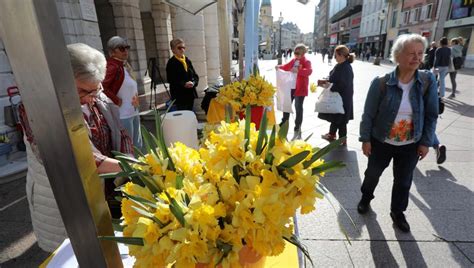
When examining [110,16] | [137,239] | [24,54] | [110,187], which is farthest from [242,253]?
[110,16]

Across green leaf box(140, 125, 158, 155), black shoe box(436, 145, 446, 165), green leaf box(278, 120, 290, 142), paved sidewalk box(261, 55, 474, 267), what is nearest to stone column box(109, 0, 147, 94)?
paved sidewalk box(261, 55, 474, 267)

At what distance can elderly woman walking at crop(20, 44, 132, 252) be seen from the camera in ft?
4.65

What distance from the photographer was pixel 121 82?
351cm

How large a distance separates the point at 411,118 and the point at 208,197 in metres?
2.37

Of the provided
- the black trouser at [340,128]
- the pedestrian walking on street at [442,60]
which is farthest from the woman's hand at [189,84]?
the pedestrian walking on street at [442,60]

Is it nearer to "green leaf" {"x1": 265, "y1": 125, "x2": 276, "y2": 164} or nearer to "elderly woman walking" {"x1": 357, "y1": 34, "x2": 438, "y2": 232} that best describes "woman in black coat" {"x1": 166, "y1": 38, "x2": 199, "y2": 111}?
"elderly woman walking" {"x1": 357, "y1": 34, "x2": 438, "y2": 232}

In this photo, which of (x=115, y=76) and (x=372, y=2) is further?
(x=372, y=2)

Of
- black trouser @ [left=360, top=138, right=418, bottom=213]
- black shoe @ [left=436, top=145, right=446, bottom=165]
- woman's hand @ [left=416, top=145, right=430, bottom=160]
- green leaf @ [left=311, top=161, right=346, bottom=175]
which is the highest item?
green leaf @ [left=311, top=161, right=346, bottom=175]

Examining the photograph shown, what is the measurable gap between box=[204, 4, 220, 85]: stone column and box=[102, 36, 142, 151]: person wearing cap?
6334 millimetres

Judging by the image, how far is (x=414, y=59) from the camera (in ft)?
7.57

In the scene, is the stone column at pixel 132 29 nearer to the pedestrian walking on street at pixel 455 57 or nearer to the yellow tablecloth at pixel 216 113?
the yellow tablecloth at pixel 216 113

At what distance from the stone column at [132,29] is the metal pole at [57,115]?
8.75 metres

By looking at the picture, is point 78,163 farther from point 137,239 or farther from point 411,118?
point 411,118

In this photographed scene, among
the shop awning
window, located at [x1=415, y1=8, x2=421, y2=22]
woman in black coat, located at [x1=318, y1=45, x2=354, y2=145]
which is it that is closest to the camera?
woman in black coat, located at [x1=318, y1=45, x2=354, y2=145]
